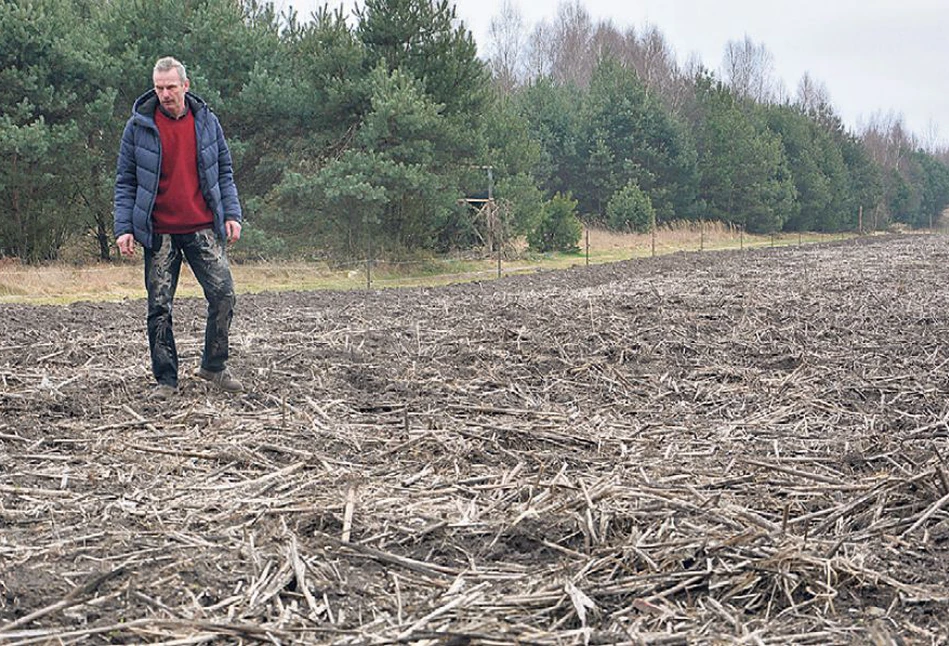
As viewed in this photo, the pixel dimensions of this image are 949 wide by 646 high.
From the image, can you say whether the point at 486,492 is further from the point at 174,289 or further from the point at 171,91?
the point at 171,91

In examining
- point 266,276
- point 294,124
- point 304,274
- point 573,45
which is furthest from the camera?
point 573,45

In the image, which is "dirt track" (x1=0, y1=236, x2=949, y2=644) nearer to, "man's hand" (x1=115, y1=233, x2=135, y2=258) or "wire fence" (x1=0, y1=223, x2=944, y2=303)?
"man's hand" (x1=115, y1=233, x2=135, y2=258)

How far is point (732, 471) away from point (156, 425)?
277 cm

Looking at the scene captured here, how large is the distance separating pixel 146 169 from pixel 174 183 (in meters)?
0.17

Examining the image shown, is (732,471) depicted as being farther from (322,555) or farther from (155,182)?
(155,182)

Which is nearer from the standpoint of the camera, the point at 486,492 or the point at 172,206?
the point at 486,492

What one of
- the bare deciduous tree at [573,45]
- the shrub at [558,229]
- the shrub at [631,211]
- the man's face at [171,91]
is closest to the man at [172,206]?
the man's face at [171,91]

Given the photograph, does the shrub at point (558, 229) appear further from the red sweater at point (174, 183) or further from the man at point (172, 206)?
the red sweater at point (174, 183)

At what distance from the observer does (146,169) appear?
568 centimetres

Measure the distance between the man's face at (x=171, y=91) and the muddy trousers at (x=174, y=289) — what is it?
2.32ft

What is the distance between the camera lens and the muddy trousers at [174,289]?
579cm

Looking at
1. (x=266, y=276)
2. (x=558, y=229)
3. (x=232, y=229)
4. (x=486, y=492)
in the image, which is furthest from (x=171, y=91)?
(x=558, y=229)

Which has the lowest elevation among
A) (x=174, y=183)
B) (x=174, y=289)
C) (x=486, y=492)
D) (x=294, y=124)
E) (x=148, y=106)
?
(x=486, y=492)

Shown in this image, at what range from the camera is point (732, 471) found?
4113 millimetres
